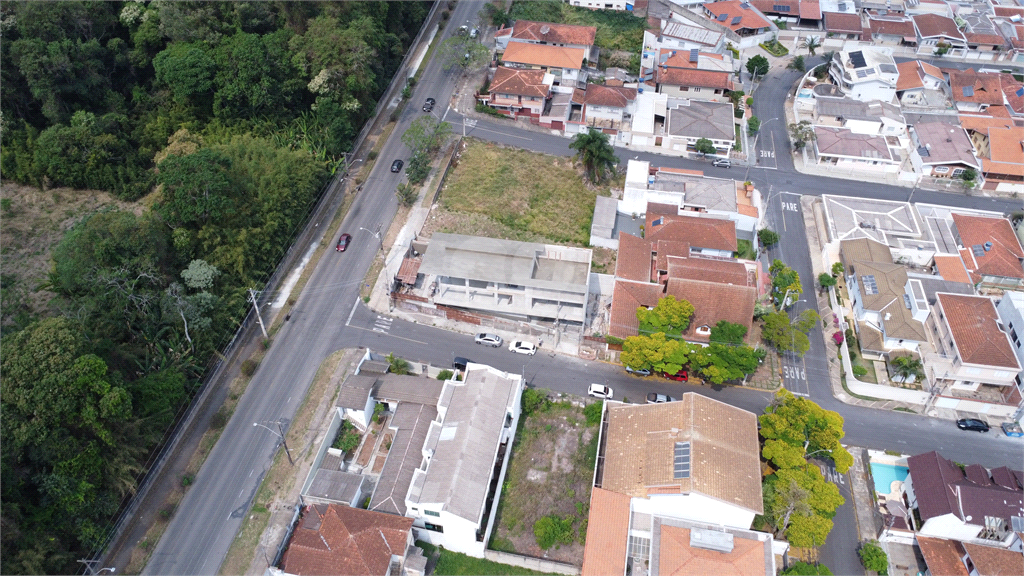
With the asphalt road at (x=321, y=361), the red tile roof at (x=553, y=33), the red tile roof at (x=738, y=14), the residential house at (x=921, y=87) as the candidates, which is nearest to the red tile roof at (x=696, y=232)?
the asphalt road at (x=321, y=361)

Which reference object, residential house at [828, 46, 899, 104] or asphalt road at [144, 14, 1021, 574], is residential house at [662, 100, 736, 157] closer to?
asphalt road at [144, 14, 1021, 574]

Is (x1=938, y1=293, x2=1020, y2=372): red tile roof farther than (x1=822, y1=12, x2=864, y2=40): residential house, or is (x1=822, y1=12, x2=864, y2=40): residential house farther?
(x1=822, y1=12, x2=864, y2=40): residential house

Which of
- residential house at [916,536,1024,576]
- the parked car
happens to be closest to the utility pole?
the parked car

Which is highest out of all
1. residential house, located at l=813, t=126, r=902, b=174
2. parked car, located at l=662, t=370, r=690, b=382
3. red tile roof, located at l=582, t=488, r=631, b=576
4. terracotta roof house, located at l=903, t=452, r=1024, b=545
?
residential house, located at l=813, t=126, r=902, b=174

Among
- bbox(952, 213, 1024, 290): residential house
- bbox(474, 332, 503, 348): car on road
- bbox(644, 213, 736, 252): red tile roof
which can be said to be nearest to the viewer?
bbox(474, 332, 503, 348): car on road

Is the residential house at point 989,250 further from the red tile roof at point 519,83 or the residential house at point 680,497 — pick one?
the red tile roof at point 519,83

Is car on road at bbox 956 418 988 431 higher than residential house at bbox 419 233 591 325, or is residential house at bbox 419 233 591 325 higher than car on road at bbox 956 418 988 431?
residential house at bbox 419 233 591 325

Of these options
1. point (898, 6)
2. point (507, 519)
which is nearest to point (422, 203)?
point (507, 519)

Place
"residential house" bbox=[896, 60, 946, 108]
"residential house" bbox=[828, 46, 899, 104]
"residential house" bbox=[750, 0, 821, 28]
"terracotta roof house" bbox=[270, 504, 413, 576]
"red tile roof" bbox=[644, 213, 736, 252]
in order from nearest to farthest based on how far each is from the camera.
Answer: "terracotta roof house" bbox=[270, 504, 413, 576] → "red tile roof" bbox=[644, 213, 736, 252] → "residential house" bbox=[828, 46, 899, 104] → "residential house" bbox=[896, 60, 946, 108] → "residential house" bbox=[750, 0, 821, 28]
